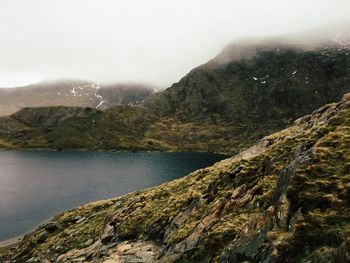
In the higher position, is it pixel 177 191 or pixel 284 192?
pixel 284 192

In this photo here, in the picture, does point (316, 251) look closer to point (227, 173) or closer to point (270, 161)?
point (270, 161)

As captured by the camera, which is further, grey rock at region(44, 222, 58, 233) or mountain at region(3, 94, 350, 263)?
grey rock at region(44, 222, 58, 233)

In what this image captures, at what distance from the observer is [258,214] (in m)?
24.1

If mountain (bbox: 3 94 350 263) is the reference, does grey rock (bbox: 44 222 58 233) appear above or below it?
below

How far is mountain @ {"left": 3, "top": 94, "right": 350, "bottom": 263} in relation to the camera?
19234 millimetres

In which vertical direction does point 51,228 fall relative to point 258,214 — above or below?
below

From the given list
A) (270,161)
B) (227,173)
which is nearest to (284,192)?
(270,161)

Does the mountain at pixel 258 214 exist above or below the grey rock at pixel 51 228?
above

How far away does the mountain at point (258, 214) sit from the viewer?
63.1ft

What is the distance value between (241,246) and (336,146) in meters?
8.68

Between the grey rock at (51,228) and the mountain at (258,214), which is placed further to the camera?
the grey rock at (51,228)

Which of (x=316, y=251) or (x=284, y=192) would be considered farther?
(x=284, y=192)

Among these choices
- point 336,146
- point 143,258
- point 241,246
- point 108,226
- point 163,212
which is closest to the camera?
point 241,246

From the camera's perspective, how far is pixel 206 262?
24828 millimetres
